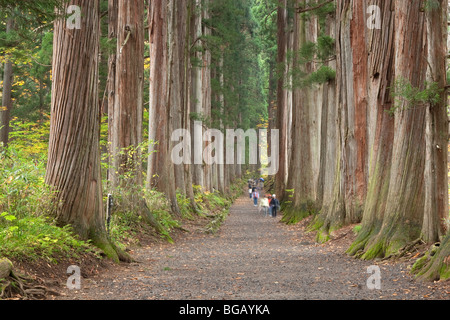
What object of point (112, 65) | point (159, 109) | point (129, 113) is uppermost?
point (112, 65)

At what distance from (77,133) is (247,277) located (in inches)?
140

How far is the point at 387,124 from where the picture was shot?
1121 cm

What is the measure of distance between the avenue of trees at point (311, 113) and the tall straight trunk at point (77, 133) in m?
0.02

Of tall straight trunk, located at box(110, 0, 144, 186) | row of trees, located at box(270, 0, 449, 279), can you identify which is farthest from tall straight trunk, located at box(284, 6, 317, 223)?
tall straight trunk, located at box(110, 0, 144, 186)

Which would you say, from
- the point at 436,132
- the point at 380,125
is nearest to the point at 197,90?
the point at 380,125

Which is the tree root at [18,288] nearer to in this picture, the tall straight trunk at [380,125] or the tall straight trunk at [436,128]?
the tall straight trunk at [436,128]

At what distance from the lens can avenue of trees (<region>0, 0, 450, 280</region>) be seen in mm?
8828

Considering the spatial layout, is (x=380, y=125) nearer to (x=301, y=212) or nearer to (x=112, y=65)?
(x=112, y=65)

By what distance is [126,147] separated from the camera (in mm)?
14266

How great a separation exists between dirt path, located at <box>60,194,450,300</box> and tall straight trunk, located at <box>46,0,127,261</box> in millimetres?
1074

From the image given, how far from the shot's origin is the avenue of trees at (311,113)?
8.83 meters

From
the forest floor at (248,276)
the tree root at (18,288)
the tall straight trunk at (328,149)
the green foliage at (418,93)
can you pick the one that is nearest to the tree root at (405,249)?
the forest floor at (248,276)

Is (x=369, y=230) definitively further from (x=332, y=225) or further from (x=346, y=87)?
(x=346, y=87)
